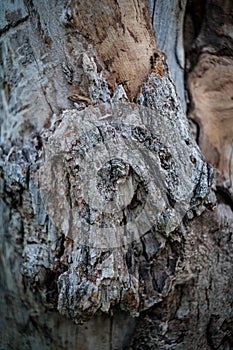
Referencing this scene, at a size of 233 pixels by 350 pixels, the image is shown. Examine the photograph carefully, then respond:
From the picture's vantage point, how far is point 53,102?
946mm

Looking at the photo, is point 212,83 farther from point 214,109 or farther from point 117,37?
point 117,37

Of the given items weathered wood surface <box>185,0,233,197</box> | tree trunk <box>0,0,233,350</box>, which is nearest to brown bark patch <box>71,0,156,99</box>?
tree trunk <box>0,0,233,350</box>

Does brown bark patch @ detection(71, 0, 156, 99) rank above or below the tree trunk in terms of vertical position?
above

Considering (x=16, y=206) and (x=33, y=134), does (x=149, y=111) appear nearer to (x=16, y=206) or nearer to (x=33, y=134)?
(x=33, y=134)

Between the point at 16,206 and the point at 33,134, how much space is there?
0.17 metres

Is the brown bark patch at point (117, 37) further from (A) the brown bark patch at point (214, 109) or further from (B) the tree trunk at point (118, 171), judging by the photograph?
(A) the brown bark patch at point (214, 109)

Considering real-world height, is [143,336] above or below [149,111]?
below

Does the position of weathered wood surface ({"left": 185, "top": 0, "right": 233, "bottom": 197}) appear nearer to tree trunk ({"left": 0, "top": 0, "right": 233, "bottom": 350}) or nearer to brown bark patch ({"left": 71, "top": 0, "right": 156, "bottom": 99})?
tree trunk ({"left": 0, "top": 0, "right": 233, "bottom": 350})

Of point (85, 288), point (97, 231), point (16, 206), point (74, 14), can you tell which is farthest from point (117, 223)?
point (74, 14)

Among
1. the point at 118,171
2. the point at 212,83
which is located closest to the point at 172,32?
the point at 212,83

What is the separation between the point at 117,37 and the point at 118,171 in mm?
289

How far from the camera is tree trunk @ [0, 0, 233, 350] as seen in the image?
0.88 m

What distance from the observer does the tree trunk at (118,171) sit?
88cm

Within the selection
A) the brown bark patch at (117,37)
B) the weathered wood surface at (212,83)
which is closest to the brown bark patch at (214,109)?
the weathered wood surface at (212,83)
